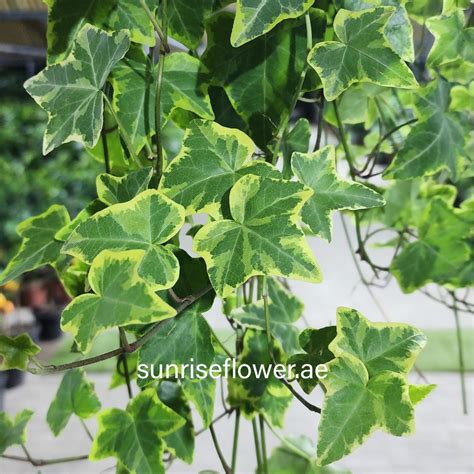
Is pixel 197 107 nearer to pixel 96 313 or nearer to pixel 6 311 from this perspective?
pixel 96 313

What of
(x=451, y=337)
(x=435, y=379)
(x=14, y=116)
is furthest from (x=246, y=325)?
(x=14, y=116)

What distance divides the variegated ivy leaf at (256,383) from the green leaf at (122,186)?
143mm

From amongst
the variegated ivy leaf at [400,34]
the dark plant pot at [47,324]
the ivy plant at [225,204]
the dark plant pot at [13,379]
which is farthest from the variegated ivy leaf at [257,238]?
the dark plant pot at [47,324]

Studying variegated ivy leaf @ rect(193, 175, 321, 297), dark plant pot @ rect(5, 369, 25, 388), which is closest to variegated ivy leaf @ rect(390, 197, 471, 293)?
variegated ivy leaf @ rect(193, 175, 321, 297)

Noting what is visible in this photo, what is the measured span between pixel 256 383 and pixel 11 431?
210 mm

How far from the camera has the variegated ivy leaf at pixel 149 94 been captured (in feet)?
1.12

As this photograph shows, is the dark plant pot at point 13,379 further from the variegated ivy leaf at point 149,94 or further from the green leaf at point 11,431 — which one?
the variegated ivy leaf at point 149,94

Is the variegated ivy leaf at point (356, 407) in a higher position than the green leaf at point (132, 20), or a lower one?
lower

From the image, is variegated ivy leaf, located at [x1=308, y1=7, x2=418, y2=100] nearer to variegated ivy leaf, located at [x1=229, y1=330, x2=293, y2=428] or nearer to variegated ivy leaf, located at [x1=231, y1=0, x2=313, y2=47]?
variegated ivy leaf, located at [x1=231, y1=0, x2=313, y2=47]

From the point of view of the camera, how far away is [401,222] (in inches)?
21.8

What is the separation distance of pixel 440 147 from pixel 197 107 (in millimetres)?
180

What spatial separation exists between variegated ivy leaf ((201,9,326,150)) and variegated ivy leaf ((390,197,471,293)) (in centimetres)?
20

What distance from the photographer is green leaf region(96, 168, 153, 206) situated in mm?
312

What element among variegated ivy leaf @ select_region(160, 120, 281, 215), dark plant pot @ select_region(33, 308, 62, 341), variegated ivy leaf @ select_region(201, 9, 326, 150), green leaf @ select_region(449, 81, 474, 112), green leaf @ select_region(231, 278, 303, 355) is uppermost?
variegated ivy leaf @ select_region(201, 9, 326, 150)
